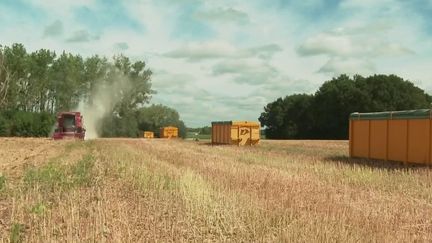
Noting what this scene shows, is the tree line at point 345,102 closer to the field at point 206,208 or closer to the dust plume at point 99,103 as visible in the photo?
the dust plume at point 99,103

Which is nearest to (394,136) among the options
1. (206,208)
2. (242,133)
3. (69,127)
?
(206,208)

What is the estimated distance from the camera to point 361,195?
12.8 metres

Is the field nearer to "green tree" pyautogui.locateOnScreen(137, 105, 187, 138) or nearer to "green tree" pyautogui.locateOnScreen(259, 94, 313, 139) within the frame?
"green tree" pyautogui.locateOnScreen(259, 94, 313, 139)

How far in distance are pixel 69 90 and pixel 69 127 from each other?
43602 millimetres

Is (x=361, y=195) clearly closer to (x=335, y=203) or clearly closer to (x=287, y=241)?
(x=335, y=203)

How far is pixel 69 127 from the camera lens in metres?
49.3

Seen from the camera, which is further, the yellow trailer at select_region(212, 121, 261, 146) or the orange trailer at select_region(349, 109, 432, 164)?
the yellow trailer at select_region(212, 121, 261, 146)

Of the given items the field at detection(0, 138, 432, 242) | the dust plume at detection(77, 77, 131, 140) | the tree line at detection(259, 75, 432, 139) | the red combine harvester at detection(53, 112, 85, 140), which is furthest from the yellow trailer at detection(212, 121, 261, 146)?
the dust plume at detection(77, 77, 131, 140)

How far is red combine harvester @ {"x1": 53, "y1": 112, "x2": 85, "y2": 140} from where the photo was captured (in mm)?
48844

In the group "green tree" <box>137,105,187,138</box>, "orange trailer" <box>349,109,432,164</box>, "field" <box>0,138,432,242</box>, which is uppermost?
"green tree" <box>137,105,187,138</box>

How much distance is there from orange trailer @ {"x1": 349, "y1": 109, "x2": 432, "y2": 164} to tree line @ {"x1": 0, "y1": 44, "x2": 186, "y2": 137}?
4719cm

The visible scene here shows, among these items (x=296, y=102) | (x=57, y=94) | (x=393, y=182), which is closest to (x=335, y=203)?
(x=393, y=182)

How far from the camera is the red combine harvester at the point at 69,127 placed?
160 feet

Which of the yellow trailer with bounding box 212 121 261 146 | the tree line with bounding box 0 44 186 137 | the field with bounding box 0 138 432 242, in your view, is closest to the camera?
the field with bounding box 0 138 432 242
